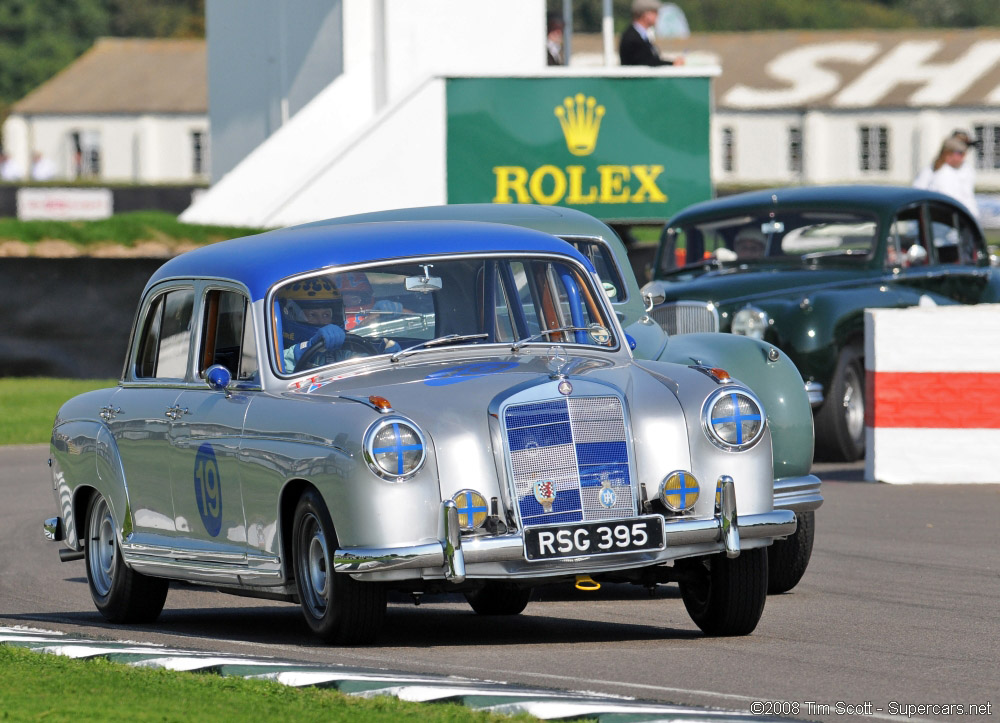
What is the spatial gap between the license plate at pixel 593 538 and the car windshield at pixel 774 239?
806 centimetres

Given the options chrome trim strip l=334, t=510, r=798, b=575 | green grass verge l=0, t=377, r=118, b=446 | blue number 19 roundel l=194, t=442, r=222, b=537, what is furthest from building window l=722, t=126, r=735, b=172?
chrome trim strip l=334, t=510, r=798, b=575

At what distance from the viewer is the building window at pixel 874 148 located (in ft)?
257

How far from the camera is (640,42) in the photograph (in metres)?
21.4

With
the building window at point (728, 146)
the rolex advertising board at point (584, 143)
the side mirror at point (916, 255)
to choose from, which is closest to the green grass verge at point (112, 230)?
the rolex advertising board at point (584, 143)

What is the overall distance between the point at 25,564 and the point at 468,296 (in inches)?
149

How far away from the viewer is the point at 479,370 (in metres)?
7.07

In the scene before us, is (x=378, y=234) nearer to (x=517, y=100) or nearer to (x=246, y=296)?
(x=246, y=296)

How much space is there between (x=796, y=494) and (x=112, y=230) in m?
17.5

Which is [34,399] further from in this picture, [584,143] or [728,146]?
[728,146]

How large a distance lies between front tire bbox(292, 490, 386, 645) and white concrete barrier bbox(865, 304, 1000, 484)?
257 inches

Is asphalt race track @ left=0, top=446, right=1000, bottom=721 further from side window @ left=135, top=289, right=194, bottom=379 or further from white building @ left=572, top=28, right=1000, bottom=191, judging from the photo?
white building @ left=572, top=28, right=1000, bottom=191

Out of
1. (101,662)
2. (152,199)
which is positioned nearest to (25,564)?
(101,662)

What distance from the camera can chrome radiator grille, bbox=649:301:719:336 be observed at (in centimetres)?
1274

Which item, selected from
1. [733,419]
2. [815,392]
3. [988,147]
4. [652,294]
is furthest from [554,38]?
[988,147]
